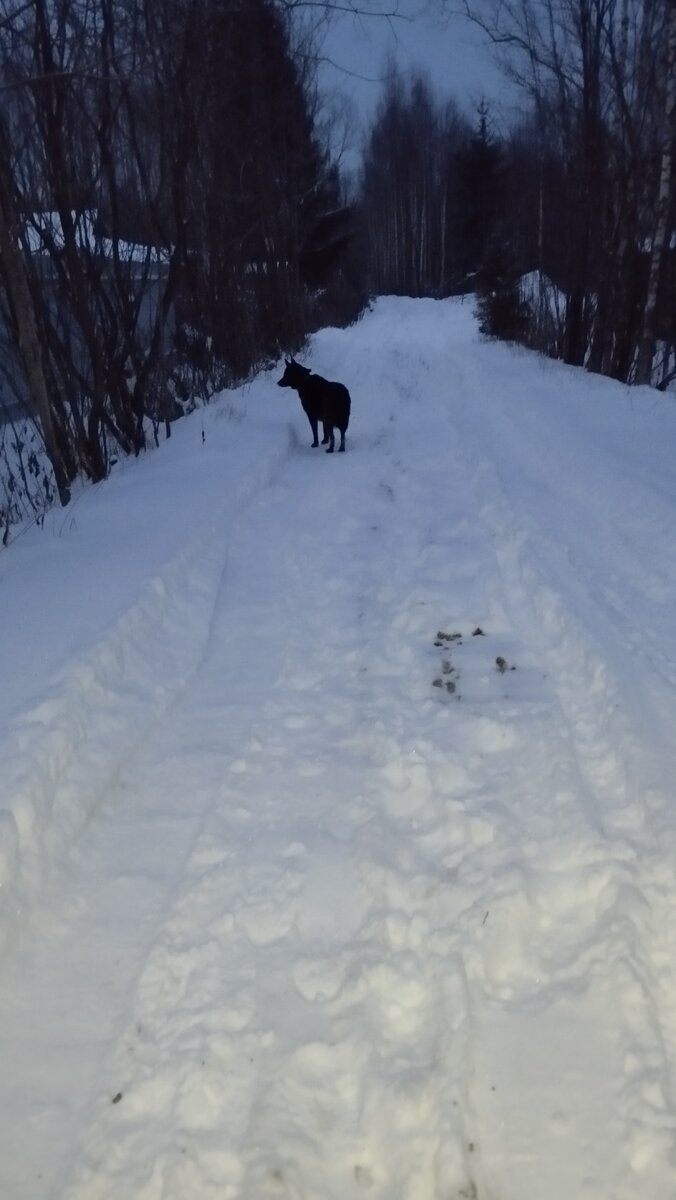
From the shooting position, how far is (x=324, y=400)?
10016 mm

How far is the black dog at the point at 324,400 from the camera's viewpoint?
9883 mm

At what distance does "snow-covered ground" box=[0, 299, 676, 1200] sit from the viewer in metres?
2.01

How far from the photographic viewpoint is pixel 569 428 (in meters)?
10.2

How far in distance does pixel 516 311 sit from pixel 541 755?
→ 22.2 meters

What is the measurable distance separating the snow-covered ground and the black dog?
4066mm

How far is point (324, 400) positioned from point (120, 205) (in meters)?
3.75

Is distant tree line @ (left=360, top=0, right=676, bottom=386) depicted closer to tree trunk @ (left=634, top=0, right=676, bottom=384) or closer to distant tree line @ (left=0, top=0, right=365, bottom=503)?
tree trunk @ (left=634, top=0, right=676, bottom=384)

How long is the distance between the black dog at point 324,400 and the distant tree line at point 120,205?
6.65 feet

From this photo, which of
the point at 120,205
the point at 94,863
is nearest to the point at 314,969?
the point at 94,863

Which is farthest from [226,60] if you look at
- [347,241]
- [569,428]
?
[347,241]

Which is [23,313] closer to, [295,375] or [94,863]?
[295,375]

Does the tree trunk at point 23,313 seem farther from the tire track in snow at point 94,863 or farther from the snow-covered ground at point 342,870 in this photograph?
the tire track in snow at point 94,863

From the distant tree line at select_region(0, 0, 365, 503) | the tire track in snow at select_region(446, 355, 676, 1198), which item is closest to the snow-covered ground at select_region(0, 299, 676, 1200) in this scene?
the tire track in snow at select_region(446, 355, 676, 1198)

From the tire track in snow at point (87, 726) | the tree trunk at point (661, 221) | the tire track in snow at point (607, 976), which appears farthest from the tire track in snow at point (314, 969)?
the tree trunk at point (661, 221)
